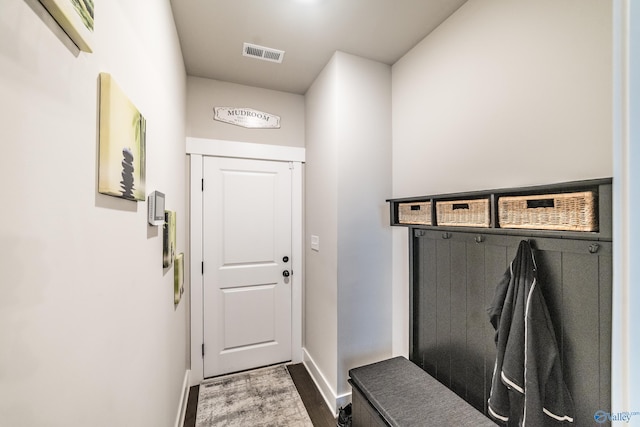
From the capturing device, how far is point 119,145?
759 millimetres

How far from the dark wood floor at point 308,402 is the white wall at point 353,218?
11 cm

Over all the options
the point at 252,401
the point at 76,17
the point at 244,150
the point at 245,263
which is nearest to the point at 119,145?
the point at 76,17

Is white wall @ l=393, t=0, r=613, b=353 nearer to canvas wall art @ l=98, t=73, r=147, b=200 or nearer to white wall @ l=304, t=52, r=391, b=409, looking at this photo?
white wall @ l=304, t=52, r=391, b=409

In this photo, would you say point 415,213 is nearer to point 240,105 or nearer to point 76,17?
point 76,17

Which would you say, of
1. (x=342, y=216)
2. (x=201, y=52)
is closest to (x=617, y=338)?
(x=342, y=216)

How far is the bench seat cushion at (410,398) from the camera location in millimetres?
1279

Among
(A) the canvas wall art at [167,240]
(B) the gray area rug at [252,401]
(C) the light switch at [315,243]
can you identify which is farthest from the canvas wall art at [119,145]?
(B) the gray area rug at [252,401]

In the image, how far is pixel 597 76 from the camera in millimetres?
1045

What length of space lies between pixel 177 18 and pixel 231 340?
8.59ft

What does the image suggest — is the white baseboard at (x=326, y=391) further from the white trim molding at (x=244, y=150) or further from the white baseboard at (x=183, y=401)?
the white trim molding at (x=244, y=150)

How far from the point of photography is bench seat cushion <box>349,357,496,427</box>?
1.28m

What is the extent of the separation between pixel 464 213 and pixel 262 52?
1899 millimetres

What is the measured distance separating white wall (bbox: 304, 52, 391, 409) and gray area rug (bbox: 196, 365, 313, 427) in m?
0.32

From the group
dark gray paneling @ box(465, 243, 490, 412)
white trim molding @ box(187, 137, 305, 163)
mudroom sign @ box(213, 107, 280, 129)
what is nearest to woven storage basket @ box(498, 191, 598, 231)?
dark gray paneling @ box(465, 243, 490, 412)
